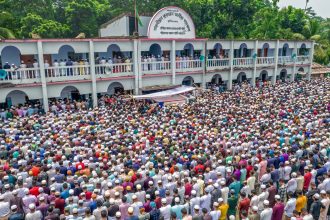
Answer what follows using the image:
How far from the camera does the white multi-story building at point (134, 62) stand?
63.7 feet

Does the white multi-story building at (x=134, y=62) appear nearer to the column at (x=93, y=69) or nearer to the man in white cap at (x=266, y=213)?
the column at (x=93, y=69)

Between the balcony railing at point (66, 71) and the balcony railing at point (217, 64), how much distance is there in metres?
10.7

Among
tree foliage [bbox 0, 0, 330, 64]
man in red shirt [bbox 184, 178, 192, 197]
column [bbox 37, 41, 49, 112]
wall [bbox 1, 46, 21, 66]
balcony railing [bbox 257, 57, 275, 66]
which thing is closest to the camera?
man in red shirt [bbox 184, 178, 192, 197]

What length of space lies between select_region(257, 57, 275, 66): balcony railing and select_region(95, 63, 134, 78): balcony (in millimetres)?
13952

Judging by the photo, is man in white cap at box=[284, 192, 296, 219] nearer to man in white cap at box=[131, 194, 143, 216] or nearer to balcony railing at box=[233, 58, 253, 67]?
man in white cap at box=[131, 194, 143, 216]

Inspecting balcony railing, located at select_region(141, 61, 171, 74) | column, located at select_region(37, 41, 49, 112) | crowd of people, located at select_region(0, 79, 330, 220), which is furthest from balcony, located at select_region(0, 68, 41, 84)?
balcony railing, located at select_region(141, 61, 171, 74)

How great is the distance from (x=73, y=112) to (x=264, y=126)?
11235mm

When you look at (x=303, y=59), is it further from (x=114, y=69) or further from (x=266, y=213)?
(x=266, y=213)

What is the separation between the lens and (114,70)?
2227cm

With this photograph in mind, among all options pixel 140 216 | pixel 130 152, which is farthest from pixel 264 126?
pixel 140 216

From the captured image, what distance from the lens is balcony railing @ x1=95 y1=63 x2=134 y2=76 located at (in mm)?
21625

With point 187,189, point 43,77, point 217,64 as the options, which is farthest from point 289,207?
point 217,64

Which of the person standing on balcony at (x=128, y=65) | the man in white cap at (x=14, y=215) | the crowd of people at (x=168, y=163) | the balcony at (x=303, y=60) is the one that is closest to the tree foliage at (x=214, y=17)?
the balcony at (x=303, y=60)

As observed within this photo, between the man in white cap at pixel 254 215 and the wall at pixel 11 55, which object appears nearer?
the man in white cap at pixel 254 215
